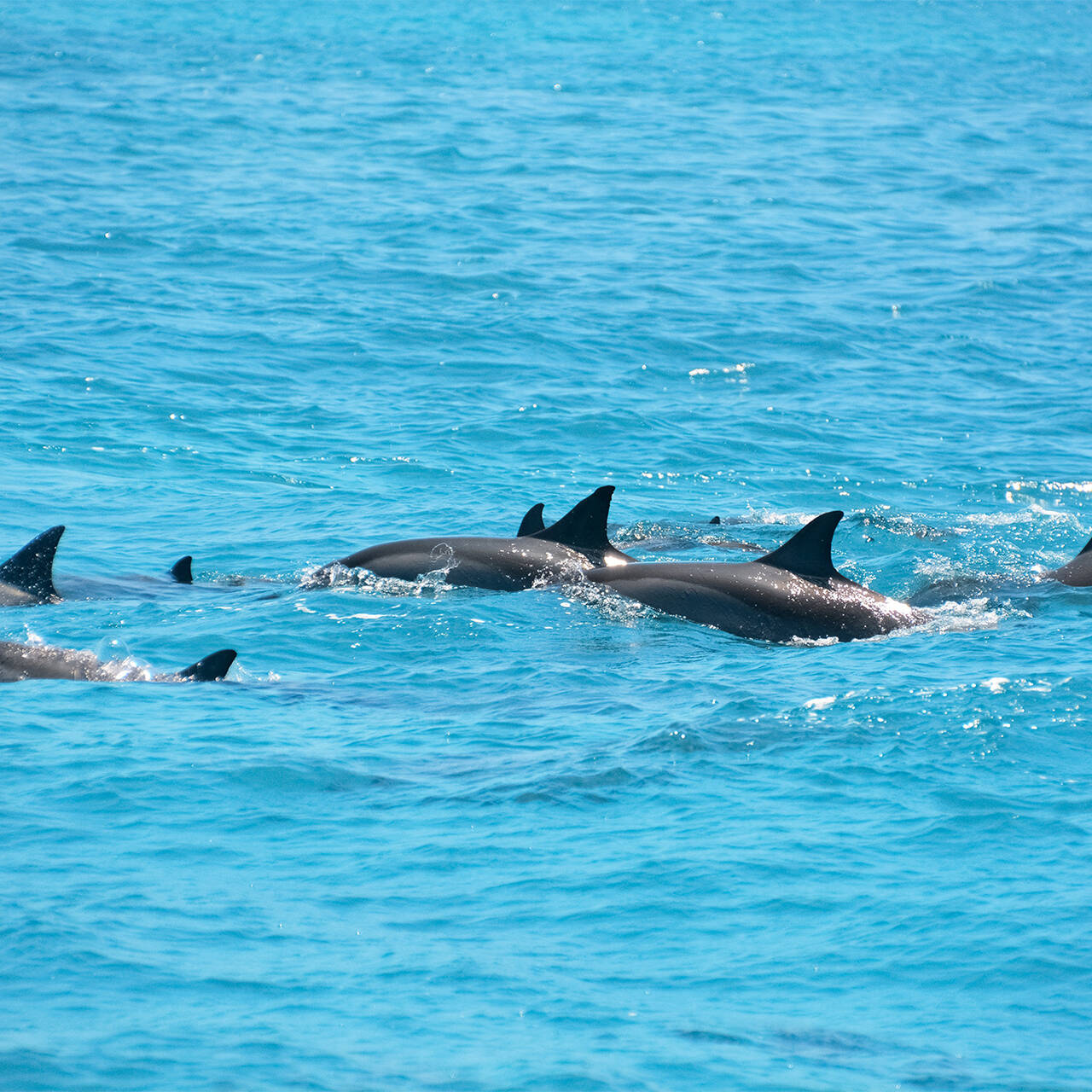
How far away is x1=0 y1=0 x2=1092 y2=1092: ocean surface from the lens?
8.45 meters

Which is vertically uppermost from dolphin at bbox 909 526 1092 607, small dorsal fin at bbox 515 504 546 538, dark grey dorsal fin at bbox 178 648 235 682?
small dorsal fin at bbox 515 504 546 538

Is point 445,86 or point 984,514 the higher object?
point 445,86

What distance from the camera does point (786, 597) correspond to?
1438 cm

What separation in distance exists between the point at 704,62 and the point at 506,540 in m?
52.9

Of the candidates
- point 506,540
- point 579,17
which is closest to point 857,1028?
point 506,540

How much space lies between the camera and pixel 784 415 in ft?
78.5

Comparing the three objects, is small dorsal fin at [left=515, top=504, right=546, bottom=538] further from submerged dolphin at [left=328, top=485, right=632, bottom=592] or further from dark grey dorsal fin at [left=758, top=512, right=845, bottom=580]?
dark grey dorsal fin at [left=758, top=512, right=845, bottom=580]

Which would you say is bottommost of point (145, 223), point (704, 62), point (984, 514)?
point (984, 514)

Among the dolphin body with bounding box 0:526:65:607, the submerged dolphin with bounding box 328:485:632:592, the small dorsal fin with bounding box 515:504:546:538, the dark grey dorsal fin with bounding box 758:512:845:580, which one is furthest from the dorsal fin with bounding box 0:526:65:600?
the dark grey dorsal fin with bounding box 758:512:845:580

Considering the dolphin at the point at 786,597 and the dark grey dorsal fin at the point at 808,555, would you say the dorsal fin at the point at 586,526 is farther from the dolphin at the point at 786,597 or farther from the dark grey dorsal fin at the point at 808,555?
the dark grey dorsal fin at the point at 808,555

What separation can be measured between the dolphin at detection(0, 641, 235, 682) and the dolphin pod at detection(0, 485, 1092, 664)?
0.03ft

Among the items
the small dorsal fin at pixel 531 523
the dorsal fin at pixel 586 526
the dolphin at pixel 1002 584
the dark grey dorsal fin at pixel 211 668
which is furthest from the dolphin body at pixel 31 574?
the dolphin at pixel 1002 584

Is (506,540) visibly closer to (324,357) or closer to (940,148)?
(324,357)

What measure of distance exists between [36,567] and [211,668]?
274 cm
